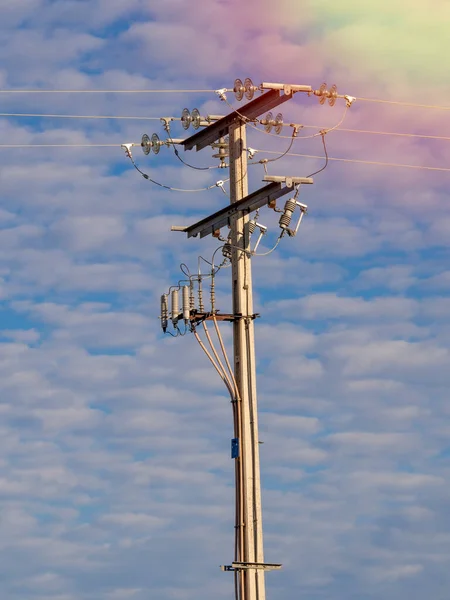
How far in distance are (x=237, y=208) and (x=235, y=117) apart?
2292 mm

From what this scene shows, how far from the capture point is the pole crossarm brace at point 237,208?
3850cm

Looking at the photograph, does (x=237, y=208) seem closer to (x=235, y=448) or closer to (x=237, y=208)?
(x=237, y=208)

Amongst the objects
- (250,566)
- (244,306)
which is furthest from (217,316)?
(250,566)

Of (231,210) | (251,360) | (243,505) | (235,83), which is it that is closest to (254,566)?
(243,505)

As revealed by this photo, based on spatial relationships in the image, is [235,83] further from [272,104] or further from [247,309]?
[247,309]

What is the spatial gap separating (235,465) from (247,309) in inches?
147

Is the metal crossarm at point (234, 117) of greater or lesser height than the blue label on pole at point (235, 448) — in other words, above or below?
above

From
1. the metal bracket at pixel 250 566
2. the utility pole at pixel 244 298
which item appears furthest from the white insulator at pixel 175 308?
the metal bracket at pixel 250 566

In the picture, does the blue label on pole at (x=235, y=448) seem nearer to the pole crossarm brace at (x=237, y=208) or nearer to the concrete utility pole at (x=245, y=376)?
the concrete utility pole at (x=245, y=376)

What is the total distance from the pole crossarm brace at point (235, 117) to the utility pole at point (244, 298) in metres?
0.02

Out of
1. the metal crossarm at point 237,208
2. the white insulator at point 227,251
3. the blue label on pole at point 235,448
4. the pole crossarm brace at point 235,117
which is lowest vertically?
the blue label on pole at point 235,448

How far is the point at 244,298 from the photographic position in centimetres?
3953

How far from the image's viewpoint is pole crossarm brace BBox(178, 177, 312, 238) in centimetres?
3850

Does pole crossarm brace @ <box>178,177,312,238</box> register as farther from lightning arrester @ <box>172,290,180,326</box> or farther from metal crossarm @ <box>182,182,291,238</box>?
lightning arrester @ <box>172,290,180,326</box>
